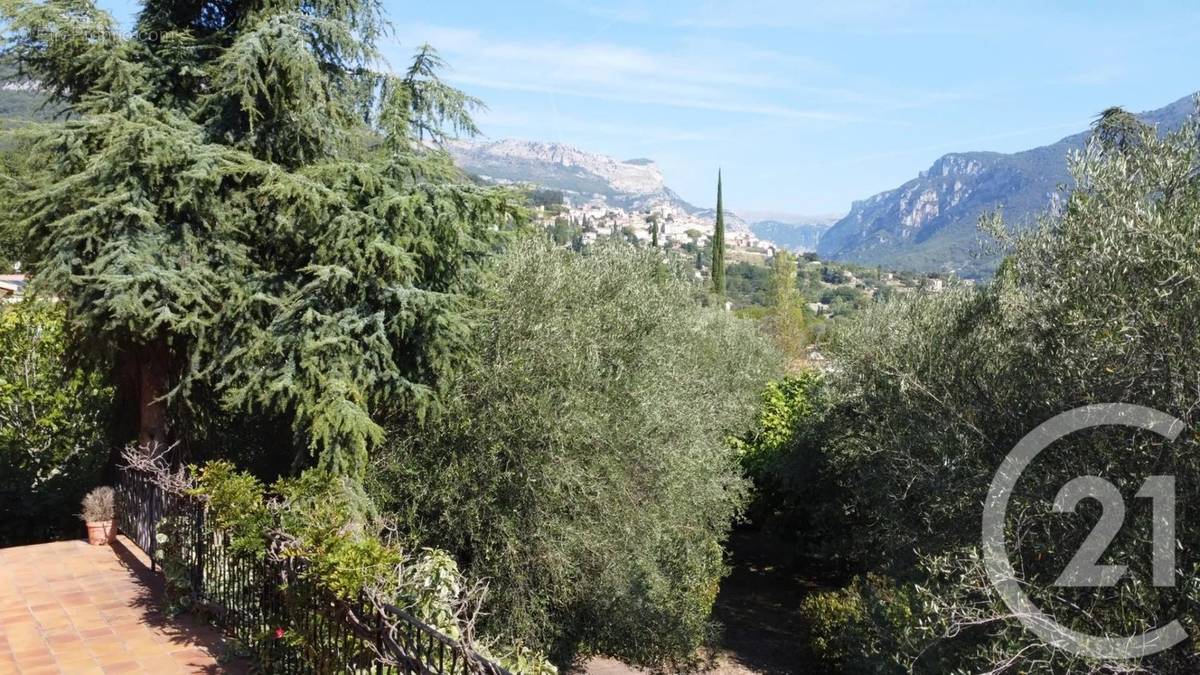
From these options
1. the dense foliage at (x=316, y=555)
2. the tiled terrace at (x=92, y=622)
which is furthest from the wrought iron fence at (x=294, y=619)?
the tiled terrace at (x=92, y=622)

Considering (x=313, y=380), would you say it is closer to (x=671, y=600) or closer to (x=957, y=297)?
(x=671, y=600)

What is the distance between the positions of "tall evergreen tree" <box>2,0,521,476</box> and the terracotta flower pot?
122cm

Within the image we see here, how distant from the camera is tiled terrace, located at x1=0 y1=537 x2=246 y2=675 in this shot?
7086mm

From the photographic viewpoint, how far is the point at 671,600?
13539 mm

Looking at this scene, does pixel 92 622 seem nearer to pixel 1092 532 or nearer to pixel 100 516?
pixel 100 516

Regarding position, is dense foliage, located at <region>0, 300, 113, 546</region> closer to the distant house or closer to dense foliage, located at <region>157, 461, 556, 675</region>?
the distant house

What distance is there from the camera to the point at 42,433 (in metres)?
13.9

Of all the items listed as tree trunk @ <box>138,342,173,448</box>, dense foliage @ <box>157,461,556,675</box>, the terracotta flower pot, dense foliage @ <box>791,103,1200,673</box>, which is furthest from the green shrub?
the terracotta flower pot

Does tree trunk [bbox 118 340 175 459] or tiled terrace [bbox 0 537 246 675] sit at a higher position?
tree trunk [bbox 118 340 175 459]

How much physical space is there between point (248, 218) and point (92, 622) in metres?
5.04

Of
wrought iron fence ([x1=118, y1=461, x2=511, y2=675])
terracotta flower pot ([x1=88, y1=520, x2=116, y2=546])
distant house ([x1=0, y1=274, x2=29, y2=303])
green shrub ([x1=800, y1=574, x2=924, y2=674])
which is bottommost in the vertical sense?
green shrub ([x1=800, y1=574, x2=924, y2=674])

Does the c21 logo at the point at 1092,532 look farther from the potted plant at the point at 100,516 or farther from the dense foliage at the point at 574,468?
the potted plant at the point at 100,516

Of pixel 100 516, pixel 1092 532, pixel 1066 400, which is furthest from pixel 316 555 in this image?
pixel 100 516

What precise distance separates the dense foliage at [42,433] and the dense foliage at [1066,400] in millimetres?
12876
